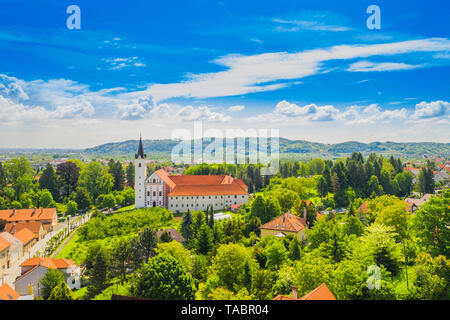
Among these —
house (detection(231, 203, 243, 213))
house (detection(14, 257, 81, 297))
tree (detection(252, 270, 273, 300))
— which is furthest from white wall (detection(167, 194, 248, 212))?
tree (detection(252, 270, 273, 300))

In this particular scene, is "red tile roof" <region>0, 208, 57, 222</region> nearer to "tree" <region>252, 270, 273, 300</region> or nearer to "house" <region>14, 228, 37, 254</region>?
"house" <region>14, 228, 37, 254</region>

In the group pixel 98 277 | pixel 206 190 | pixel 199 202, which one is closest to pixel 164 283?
pixel 98 277

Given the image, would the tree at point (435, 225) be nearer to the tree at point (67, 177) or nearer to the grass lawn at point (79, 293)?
the grass lawn at point (79, 293)

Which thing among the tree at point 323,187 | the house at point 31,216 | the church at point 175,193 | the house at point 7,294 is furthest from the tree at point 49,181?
the tree at point 323,187
